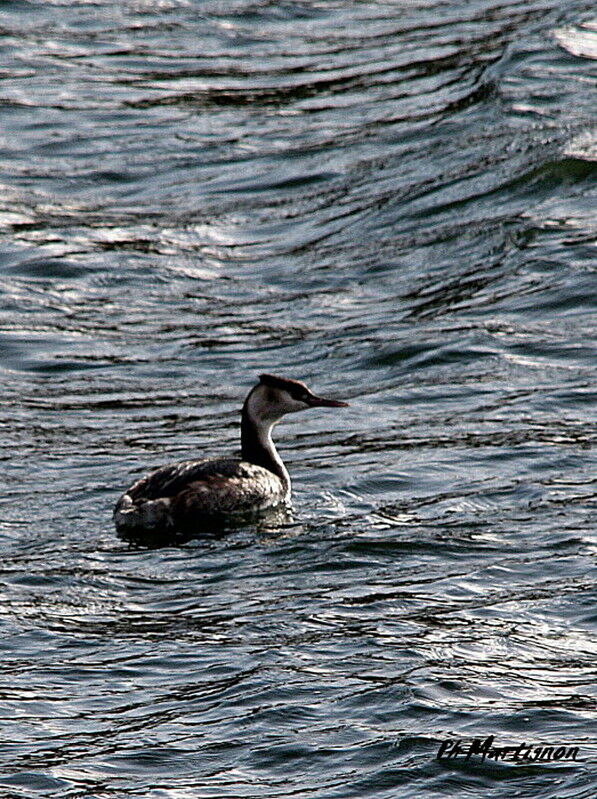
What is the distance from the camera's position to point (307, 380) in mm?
15508

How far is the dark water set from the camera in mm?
8812

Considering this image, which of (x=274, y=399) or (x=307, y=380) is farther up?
(x=274, y=399)

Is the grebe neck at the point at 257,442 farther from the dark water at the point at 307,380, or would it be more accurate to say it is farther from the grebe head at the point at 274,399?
the dark water at the point at 307,380

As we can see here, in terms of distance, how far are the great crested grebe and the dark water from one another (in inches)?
10.8

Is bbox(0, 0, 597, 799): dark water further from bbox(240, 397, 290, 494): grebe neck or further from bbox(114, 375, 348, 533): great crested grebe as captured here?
bbox(240, 397, 290, 494): grebe neck

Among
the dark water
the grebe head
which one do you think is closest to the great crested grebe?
A: the grebe head

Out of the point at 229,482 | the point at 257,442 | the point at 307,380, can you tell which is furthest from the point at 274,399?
the point at 307,380

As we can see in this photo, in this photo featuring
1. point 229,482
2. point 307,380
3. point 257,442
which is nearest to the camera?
point 229,482

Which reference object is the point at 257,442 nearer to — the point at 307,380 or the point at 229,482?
the point at 229,482

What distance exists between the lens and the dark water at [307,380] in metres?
8.81

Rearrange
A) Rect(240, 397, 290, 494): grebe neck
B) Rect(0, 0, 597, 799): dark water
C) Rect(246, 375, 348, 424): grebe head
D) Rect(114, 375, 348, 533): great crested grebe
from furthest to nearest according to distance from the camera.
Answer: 1. Rect(246, 375, 348, 424): grebe head
2. Rect(240, 397, 290, 494): grebe neck
3. Rect(114, 375, 348, 533): great crested grebe
4. Rect(0, 0, 597, 799): dark water

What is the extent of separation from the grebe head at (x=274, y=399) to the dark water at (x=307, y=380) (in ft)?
1.88

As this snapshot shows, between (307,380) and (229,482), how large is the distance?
345cm

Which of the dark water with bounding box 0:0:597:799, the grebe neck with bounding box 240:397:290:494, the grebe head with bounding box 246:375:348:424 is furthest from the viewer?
the grebe head with bounding box 246:375:348:424
